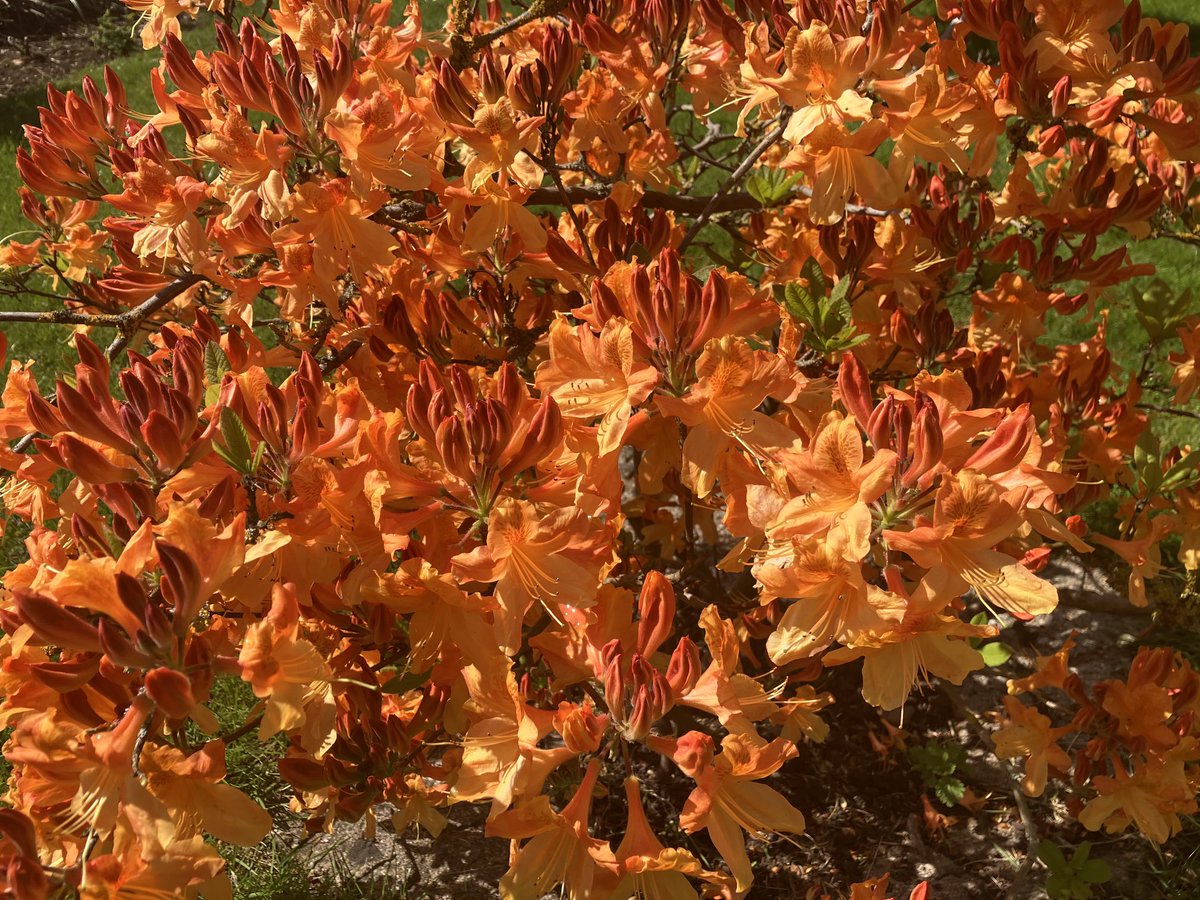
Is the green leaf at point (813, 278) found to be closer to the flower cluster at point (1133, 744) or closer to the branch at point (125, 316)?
the flower cluster at point (1133, 744)

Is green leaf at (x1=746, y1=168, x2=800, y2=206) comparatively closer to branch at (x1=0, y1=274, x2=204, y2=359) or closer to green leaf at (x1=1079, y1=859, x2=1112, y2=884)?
branch at (x1=0, y1=274, x2=204, y2=359)

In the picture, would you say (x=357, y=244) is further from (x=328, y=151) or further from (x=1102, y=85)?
(x=1102, y=85)

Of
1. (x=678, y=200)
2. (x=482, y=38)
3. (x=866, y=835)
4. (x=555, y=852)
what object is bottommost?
(x=866, y=835)

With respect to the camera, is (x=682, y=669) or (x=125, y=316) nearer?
(x=682, y=669)

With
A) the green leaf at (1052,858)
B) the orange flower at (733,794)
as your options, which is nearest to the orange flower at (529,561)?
the orange flower at (733,794)

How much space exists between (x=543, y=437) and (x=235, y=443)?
41cm

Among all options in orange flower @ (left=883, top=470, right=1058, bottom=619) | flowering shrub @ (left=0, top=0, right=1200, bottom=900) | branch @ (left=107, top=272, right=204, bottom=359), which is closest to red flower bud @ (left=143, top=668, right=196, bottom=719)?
flowering shrub @ (left=0, top=0, right=1200, bottom=900)

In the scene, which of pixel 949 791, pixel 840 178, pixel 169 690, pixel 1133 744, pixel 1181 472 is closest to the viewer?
pixel 169 690

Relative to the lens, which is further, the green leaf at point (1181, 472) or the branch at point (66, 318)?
the green leaf at point (1181, 472)

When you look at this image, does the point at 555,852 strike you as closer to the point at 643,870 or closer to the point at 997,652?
the point at 643,870

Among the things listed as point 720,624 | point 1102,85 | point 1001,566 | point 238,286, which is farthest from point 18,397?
point 1102,85

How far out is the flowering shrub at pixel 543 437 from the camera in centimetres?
121

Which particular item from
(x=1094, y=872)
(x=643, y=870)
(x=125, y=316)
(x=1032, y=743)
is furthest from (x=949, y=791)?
(x=125, y=316)

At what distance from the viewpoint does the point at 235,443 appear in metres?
1.33
